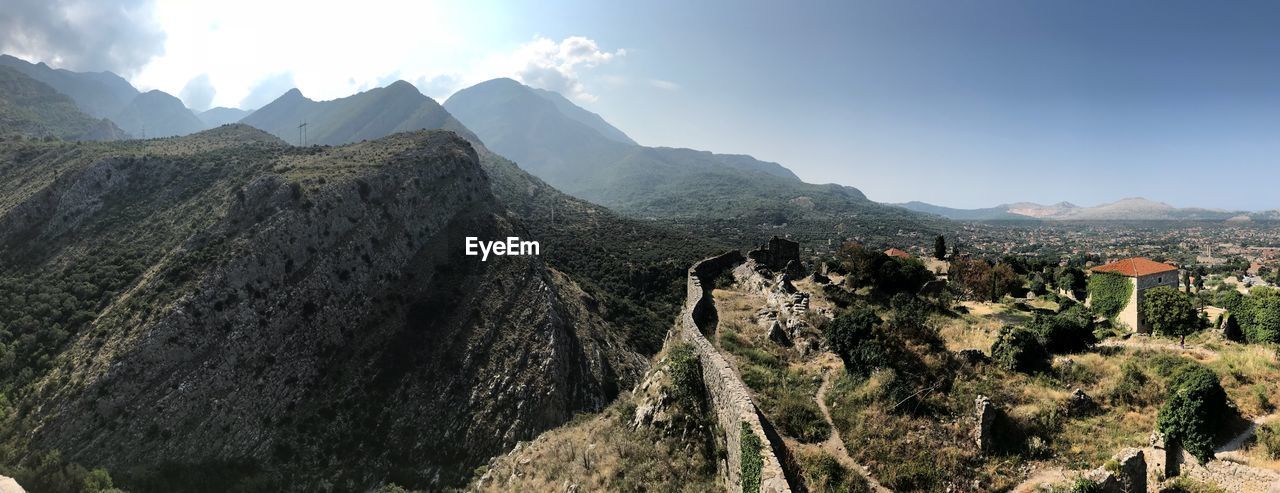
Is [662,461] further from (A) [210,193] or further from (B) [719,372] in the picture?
(A) [210,193]

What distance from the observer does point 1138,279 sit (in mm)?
28312

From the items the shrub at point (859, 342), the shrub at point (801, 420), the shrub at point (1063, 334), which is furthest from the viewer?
the shrub at point (1063, 334)

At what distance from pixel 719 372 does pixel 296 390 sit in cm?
5043

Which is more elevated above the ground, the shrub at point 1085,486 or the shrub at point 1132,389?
the shrub at point 1132,389

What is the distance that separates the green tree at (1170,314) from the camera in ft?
71.7

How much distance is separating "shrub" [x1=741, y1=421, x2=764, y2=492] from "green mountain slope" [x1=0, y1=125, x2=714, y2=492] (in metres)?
40.0

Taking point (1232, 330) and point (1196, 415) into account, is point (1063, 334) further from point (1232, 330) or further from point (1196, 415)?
point (1232, 330)

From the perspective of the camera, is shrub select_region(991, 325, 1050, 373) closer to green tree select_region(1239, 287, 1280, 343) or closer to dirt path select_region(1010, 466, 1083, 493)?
dirt path select_region(1010, 466, 1083, 493)

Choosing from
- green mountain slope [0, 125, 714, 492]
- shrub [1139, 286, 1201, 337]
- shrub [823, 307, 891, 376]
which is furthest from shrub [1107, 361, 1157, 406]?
green mountain slope [0, 125, 714, 492]

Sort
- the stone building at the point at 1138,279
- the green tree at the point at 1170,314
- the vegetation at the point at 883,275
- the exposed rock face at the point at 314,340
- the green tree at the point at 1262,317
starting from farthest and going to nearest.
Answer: the exposed rock face at the point at 314,340 < the vegetation at the point at 883,275 < the stone building at the point at 1138,279 < the green tree at the point at 1170,314 < the green tree at the point at 1262,317

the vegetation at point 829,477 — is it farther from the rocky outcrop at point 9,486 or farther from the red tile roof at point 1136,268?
the rocky outcrop at point 9,486

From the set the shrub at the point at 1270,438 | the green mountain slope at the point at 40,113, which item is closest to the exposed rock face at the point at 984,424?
the shrub at the point at 1270,438

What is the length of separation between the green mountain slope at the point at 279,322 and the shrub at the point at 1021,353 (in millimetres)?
41432

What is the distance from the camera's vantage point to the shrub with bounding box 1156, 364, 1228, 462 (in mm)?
11391
